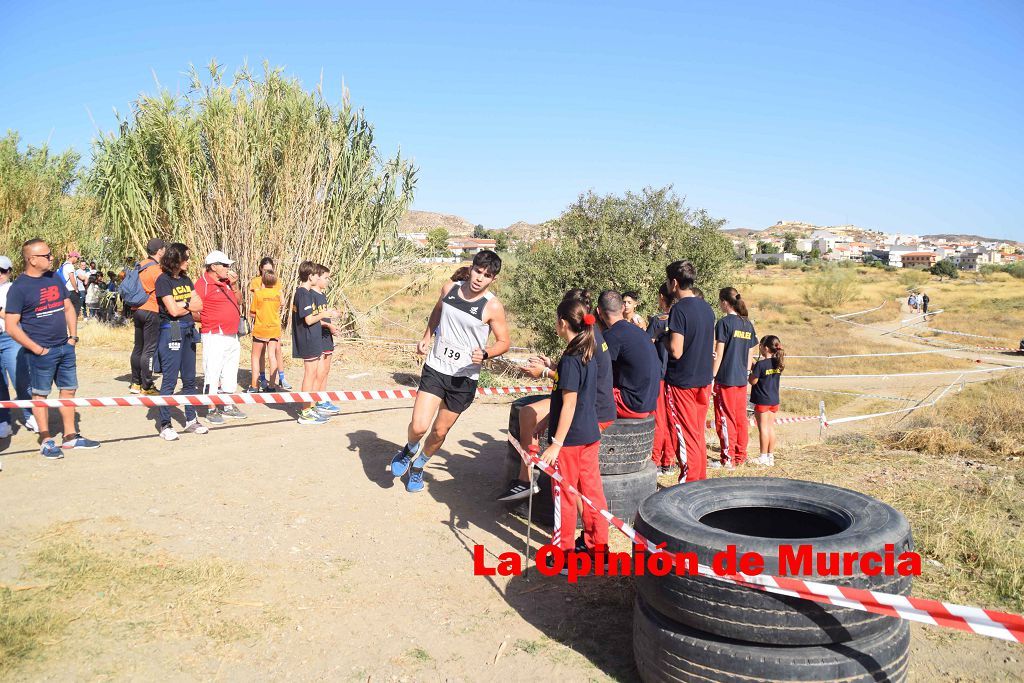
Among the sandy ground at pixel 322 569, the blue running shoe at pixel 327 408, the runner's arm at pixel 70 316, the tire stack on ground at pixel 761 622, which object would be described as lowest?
the sandy ground at pixel 322 569

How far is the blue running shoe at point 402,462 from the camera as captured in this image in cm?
620

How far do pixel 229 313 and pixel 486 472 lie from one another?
142 inches

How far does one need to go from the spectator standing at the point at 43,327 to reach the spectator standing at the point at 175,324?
84 centimetres

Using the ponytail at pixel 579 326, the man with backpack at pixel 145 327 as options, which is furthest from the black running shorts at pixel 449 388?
the man with backpack at pixel 145 327

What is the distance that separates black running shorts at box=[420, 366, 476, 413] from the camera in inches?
236

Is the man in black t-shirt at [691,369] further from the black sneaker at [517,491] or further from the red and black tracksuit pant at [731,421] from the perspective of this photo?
the black sneaker at [517,491]

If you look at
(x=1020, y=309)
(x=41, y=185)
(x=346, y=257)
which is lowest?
(x=1020, y=309)

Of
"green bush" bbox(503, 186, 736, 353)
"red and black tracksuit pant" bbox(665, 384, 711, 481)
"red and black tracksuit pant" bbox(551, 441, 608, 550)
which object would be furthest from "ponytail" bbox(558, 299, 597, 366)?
"green bush" bbox(503, 186, 736, 353)

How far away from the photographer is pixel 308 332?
850 cm

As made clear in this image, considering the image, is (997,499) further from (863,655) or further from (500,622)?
(500,622)

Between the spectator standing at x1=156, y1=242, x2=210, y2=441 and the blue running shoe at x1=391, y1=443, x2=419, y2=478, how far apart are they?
2.82m

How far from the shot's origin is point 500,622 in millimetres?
4316

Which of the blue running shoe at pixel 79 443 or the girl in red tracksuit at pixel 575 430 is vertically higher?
the girl in red tracksuit at pixel 575 430

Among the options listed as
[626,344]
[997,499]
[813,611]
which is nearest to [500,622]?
[813,611]
